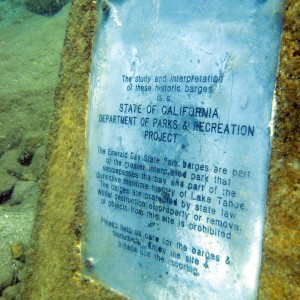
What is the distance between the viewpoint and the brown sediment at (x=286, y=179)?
88cm

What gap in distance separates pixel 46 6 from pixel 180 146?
9191 mm

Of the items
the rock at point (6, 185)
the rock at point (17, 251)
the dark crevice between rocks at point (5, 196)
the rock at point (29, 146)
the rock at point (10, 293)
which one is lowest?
the rock at point (10, 293)

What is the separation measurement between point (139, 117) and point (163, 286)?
657 millimetres

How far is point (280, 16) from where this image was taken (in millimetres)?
899

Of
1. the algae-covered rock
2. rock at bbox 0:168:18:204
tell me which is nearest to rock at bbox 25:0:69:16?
rock at bbox 0:168:18:204

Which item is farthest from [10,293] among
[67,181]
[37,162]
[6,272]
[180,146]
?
[180,146]

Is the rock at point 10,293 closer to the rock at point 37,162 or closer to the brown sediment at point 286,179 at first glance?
the rock at point 37,162

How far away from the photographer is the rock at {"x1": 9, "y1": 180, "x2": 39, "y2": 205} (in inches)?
129

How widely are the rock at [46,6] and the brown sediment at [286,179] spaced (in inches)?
351

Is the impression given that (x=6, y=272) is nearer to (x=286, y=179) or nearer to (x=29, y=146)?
(x=29, y=146)

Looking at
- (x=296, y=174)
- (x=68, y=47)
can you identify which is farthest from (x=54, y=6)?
(x=296, y=174)

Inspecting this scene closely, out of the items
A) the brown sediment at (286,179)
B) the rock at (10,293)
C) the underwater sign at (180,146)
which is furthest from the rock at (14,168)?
the brown sediment at (286,179)

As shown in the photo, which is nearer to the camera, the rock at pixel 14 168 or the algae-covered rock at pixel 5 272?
the algae-covered rock at pixel 5 272

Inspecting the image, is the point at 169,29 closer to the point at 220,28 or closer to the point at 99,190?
the point at 220,28
